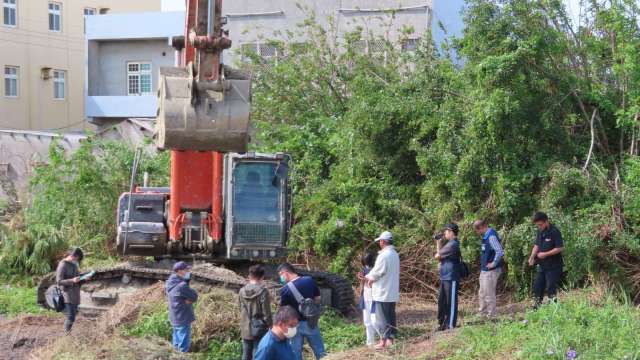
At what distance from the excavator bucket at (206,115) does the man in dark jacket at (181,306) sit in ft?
5.05

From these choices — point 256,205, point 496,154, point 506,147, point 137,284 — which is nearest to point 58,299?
point 137,284

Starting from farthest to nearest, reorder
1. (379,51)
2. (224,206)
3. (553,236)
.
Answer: (379,51), (224,206), (553,236)

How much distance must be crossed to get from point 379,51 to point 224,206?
1036 cm

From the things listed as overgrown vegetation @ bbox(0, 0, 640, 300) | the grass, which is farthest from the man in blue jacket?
the grass

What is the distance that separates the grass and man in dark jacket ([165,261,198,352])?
9.89 ft

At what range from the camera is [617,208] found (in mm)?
13969

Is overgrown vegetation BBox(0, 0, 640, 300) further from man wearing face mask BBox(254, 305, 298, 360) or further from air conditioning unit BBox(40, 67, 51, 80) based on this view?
air conditioning unit BBox(40, 67, 51, 80)

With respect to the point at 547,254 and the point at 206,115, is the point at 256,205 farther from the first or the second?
the point at 547,254

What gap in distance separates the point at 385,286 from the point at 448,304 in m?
1.38

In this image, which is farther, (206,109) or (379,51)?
(379,51)

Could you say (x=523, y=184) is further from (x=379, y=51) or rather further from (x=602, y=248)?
(x=379, y=51)

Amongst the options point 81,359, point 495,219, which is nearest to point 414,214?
point 495,219

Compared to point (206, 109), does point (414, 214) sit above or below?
below

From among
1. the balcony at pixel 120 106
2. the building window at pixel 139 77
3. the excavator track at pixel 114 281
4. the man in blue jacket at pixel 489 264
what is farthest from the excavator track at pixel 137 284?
the building window at pixel 139 77
